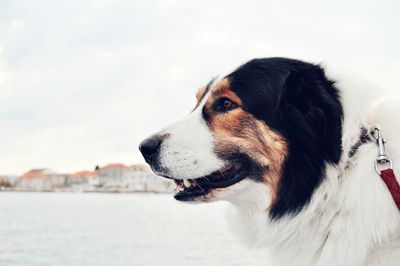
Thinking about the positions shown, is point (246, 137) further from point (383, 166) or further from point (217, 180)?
Result: point (383, 166)

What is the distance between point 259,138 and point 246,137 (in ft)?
0.31

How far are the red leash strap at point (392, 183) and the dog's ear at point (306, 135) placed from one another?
332mm

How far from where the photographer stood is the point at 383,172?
3088 millimetres

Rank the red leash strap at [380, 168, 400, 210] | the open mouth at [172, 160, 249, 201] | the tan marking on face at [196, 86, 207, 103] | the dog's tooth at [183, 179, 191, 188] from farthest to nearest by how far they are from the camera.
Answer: the tan marking on face at [196, 86, 207, 103], the dog's tooth at [183, 179, 191, 188], the open mouth at [172, 160, 249, 201], the red leash strap at [380, 168, 400, 210]

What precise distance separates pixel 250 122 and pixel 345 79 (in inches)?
28.4

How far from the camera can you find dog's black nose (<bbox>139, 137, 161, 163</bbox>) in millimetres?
3684

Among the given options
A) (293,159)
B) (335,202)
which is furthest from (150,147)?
(335,202)

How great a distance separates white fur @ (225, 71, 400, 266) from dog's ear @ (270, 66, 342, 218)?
59 millimetres

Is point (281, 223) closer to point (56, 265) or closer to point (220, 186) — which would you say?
point (220, 186)

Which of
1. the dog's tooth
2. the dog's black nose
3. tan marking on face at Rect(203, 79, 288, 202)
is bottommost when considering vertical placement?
the dog's tooth

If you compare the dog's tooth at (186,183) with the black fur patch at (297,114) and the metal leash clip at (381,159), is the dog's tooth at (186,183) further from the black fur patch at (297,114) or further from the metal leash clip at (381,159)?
the metal leash clip at (381,159)

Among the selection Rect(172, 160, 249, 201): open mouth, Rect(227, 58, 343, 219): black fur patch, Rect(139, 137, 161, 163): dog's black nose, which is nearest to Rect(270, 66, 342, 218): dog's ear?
Rect(227, 58, 343, 219): black fur patch

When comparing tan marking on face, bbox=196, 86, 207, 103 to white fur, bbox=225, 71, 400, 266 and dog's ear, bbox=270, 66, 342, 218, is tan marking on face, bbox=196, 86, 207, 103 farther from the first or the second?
white fur, bbox=225, 71, 400, 266

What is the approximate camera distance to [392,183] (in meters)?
3.05
